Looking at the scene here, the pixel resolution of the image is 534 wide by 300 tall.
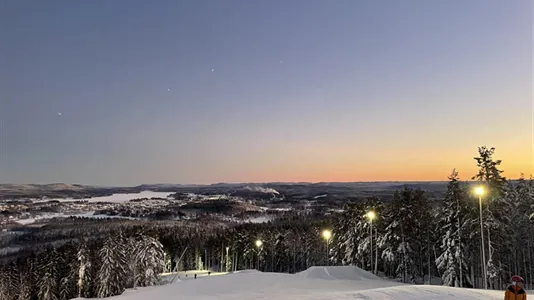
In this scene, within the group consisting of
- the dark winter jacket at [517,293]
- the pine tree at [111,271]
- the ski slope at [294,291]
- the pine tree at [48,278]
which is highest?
the dark winter jacket at [517,293]

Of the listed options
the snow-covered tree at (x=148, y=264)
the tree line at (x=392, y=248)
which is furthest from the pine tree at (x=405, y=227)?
the snow-covered tree at (x=148, y=264)

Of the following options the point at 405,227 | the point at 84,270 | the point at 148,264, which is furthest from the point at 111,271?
the point at 405,227

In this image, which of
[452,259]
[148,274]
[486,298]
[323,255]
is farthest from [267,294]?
[323,255]

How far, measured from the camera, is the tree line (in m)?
32.8

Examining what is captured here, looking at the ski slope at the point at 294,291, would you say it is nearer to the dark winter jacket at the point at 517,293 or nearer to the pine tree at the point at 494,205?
the dark winter jacket at the point at 517,293

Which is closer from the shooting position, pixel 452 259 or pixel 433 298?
pixel 433 298

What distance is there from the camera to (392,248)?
41594 mm

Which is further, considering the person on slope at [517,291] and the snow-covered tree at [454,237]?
the snow-covered tree at [454,237]

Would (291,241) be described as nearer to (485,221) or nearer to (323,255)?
(323,255)

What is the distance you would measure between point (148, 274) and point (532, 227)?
47.3m

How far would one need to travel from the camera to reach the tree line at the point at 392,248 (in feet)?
107

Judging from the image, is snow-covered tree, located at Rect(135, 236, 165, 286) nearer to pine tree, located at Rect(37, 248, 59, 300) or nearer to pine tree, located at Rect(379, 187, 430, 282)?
pine tree, located at Rect(37, 248, 59, 300)

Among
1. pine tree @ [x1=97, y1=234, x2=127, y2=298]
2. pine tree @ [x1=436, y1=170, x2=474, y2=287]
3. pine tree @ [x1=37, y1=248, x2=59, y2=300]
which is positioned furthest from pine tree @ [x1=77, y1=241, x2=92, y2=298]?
pine tree @ [x1=436, y1=170, x2=474, y2=287]

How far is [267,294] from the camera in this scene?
20.1 m
